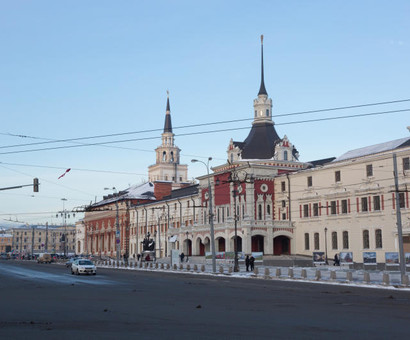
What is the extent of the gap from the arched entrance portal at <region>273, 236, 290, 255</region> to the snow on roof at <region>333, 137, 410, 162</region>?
13.8 m

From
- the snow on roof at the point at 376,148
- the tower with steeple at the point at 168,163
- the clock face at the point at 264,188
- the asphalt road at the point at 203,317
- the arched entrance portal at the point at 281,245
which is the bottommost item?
the asphalt road at the point at 203,317

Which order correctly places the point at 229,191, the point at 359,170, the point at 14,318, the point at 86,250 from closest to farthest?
the point at 14,318, the point at 359,170, the point at 229,191, the point at 86,250

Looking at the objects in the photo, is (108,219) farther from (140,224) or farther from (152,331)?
(152,331)

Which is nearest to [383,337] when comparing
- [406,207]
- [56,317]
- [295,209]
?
[56,317]

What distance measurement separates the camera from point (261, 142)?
82625mm

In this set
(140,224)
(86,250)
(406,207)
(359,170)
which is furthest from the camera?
(86,250)

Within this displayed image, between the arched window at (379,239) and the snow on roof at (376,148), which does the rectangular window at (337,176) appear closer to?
the snow on roof at (376,148)

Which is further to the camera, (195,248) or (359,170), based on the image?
(195,248)

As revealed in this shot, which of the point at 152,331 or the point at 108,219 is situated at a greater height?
the point at 108,219

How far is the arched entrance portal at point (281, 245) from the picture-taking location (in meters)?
75.0

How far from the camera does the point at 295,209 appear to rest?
241 feet

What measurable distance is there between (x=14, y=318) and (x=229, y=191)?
6369 centimetres

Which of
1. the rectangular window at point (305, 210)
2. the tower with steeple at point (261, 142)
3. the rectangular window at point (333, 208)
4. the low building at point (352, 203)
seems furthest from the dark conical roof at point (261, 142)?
the rectangular window at point (333, 208)

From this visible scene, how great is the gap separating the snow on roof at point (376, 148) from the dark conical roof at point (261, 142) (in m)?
12.1
